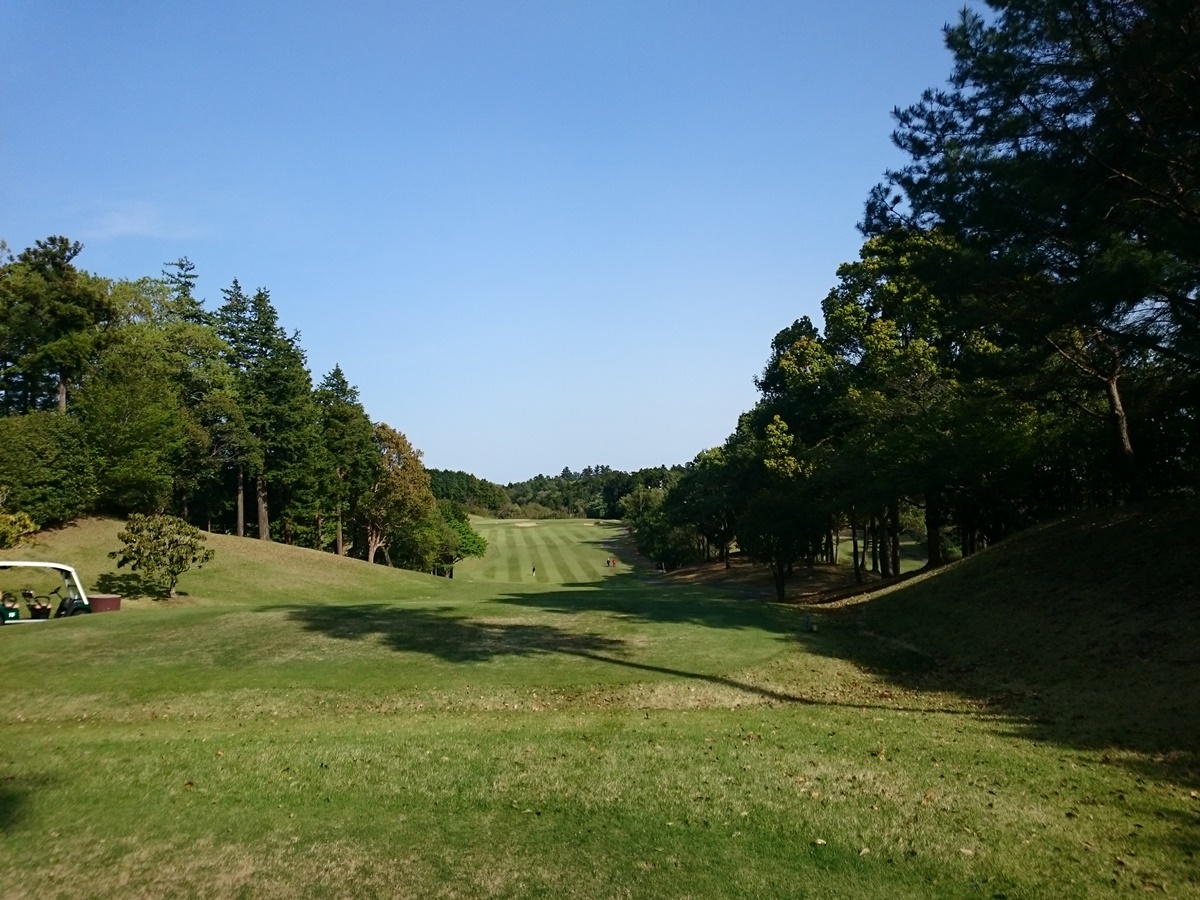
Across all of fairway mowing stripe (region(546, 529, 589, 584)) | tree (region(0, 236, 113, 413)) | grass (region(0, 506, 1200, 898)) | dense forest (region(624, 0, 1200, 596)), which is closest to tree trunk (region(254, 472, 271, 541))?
tree (region(0, 236, 113, 413))

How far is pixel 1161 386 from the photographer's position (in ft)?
82.3

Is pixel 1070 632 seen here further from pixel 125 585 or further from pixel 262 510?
pixel 262 510

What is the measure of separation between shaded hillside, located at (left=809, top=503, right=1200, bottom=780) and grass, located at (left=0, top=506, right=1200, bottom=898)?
0.36 ft

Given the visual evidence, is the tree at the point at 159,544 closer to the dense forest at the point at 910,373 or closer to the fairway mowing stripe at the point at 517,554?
the dense forest at the point at 910,373

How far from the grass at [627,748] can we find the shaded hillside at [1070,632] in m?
0.11

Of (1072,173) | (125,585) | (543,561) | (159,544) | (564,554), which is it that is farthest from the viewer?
(564,554)

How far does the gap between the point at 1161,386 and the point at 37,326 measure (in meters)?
59.9

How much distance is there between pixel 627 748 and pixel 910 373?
94.0 feet

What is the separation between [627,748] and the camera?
11.4m

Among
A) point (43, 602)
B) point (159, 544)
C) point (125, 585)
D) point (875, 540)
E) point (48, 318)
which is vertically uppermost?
point (48, 318)

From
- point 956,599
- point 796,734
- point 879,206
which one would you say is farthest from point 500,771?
point 956,599

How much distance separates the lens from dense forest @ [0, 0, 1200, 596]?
17188 mm

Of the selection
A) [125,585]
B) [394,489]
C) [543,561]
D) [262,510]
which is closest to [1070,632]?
[125,585]

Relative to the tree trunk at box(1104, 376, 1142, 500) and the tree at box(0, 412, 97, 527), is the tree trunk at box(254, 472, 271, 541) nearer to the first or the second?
the tree at box(0, 412, 97, 527)
